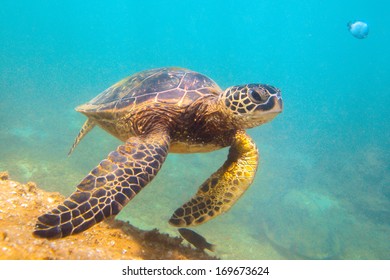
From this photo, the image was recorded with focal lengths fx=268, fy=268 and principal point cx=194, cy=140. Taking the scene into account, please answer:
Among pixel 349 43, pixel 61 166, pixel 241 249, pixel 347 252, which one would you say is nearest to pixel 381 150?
pixel 347 252

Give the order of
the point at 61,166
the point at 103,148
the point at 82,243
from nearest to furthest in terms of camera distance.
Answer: the point at 82,243 < the point at 61,166 < the point at 103,148

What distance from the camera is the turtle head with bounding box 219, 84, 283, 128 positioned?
3.86 metres

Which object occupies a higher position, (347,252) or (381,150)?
(381,150)

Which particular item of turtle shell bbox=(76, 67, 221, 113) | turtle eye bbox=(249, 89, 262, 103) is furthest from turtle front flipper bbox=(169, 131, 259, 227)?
turtle shell bbox=(76, 67, 221, 113)

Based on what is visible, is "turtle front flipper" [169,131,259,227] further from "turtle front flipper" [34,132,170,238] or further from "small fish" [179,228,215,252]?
"turtle front flipper" [34,132,170,238]

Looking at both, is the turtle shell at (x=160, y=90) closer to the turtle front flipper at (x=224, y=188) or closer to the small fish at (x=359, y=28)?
the turtle front flipper at (x=224, y=188)

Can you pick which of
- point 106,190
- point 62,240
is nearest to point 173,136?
point 106,190

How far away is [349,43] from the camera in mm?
131125

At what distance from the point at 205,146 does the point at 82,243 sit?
8.48 ft

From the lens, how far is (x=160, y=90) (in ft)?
15.3

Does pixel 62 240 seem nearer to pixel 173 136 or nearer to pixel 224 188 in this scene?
pixel 224 188

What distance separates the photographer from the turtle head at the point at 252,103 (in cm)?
386

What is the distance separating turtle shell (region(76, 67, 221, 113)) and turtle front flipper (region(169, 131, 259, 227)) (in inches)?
42.7

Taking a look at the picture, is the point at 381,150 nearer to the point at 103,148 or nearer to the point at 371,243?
the point at 371,243
